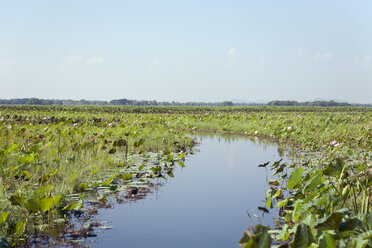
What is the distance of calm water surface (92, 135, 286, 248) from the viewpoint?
366 centimetres

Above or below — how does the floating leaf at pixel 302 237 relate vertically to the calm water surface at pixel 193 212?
above

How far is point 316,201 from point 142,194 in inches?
113

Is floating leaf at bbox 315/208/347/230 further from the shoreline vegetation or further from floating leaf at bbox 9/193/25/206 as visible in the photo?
floating leaf at bbox 9/193/25/206

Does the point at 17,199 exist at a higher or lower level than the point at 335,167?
lower

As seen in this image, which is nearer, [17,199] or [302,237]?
[302,237]

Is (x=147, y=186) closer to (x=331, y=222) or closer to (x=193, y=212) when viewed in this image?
(x=193, y=212)

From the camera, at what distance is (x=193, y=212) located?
15.1ft

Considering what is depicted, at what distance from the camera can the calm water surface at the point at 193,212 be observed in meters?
3.66

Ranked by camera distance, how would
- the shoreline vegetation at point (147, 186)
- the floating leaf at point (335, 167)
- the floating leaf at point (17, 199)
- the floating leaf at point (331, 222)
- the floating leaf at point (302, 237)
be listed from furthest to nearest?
the floating leaf at point (17, 199)
the floating leaf at point (335, 167)
the shoreline vegetation at point (147, 186)
the floating leaf at point (331, 222)
the floating leaf at point (302, 237)

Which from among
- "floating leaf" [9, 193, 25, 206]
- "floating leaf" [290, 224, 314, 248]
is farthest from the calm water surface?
"floating leaf" [290, 224, 314, 248]

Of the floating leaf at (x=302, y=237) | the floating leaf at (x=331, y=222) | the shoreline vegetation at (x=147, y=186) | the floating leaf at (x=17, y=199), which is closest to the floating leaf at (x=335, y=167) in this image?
the shoreline vegetation at (x=147, y=186)

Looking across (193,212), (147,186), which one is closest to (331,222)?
(193,212)

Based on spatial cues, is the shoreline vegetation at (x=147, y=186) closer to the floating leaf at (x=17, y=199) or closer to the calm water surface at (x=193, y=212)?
the floating leaf at (x=17, y=199)

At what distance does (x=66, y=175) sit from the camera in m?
5.58
